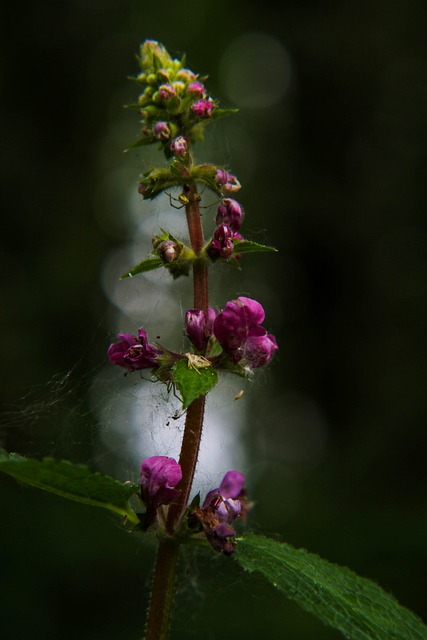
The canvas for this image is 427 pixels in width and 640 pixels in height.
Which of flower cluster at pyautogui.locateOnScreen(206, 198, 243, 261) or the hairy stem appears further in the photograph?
flower cluster at pyautogui.locateOnScreen(206, 198, 243, 261)

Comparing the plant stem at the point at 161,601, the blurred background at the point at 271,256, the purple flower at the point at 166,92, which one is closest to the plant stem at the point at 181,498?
the plant stem at the point at 161,601

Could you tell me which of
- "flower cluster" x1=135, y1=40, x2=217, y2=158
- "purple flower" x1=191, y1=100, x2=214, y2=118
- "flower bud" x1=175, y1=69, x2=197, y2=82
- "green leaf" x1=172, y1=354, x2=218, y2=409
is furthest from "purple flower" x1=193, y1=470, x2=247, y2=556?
"flower bud" x1=175, y1=69, x2=197, y2=82

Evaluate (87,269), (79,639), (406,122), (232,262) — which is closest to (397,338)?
(406,122)

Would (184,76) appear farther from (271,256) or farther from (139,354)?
(271,256)

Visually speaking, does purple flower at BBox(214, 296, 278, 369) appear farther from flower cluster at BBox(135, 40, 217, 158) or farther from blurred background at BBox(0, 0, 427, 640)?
blurred background at BBox(0, 0, 427, 640)

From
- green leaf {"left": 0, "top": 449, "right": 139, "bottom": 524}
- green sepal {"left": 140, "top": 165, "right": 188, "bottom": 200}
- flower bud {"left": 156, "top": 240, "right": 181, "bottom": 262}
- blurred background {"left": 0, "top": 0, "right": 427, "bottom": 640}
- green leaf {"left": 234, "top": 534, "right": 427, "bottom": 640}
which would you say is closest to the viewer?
green leaf {"left": 0, "top": 449, "right": 139, "bottom": 524}

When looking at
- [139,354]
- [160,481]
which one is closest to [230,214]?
[139,354]

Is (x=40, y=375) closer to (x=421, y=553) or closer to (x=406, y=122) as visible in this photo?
(x=421, y=553)

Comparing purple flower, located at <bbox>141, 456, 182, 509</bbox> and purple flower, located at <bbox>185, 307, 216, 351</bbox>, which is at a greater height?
purple flower, located at <bbox>185, 307, 216, 351</bbox>
